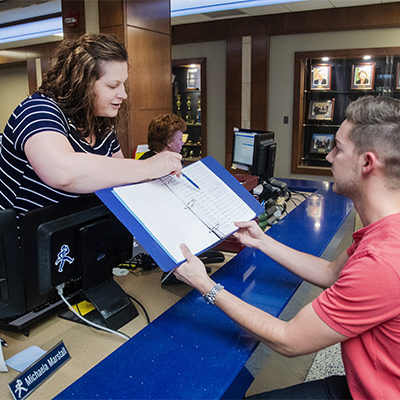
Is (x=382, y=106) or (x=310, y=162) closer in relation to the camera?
(x=382, y=106)

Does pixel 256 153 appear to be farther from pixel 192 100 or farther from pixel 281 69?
pixel 192 100

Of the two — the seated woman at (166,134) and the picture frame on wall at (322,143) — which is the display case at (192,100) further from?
the seated woman at (166,134)

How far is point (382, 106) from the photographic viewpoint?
3.17 ft

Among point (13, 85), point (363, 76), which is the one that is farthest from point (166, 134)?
point (13, 85)

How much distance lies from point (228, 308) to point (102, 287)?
443 millimetres

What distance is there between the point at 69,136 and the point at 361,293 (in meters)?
0.95

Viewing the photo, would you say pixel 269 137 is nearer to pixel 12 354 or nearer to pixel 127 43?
pixel 127 43

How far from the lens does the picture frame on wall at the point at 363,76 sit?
17.9 ft

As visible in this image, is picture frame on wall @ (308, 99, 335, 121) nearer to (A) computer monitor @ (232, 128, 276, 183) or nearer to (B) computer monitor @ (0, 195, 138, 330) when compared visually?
(A) computer monitor @ (232, 128, 276, 183)

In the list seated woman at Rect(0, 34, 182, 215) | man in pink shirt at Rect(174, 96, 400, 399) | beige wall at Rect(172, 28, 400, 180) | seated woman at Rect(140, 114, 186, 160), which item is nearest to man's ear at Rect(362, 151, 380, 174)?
man in pink shirt at Rect(174, 96, 400, 399)

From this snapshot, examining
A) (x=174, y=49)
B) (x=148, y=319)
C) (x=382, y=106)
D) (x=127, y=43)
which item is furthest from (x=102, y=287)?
(x=174, y=49)

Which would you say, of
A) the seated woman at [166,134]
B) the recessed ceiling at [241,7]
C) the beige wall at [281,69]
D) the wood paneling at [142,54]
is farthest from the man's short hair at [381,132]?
the beige wall at [281,69]

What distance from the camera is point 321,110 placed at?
19.4ft

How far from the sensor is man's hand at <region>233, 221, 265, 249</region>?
53.6 inches
